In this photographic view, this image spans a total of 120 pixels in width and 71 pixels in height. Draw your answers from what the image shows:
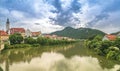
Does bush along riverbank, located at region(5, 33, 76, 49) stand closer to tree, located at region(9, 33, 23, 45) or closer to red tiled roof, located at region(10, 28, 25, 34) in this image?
tree, located at region(9, 33, 23, 45)

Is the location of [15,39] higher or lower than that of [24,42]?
higher

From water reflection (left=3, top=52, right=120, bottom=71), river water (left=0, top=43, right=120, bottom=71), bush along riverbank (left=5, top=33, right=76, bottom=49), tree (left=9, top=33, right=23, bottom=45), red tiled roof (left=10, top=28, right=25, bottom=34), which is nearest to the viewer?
water reflection (left=3, top=52, right=120, bottom=71)

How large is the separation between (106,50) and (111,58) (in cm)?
479

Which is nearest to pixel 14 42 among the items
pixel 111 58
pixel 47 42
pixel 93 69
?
pixel 47 42

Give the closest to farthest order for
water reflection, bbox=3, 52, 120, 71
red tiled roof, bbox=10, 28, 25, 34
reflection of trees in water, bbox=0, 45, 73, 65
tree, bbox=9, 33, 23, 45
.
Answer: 1. water reflection, bbox=3, 52, 120, 71
2. reflection of trees in water, bbox=0, 45, 73, 65
3. tree, bbox=9, 33, 23, 45
4. red tiled roof, bbox=10, 28, 25, 34

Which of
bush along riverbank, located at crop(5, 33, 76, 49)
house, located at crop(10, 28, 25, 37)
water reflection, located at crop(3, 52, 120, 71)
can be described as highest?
house, located at crop(10, 28, 25, 37)

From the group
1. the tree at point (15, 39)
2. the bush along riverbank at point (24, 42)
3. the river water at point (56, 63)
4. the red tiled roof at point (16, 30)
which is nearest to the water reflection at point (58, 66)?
the river water at point (56, 63)

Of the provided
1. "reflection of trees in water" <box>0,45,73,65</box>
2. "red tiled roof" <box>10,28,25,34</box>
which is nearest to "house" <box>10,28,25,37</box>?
"red tiled roof" <box>10,28,25,34</box>

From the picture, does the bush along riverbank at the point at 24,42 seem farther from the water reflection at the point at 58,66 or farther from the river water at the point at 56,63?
the water reflection at the point at 58,66

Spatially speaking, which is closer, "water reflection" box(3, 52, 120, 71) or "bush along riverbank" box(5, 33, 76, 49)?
"water reflection" box(3, 52, 120, 71)

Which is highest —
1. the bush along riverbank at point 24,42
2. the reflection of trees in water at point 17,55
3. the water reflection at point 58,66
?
the bush along riverbank at point 24,42

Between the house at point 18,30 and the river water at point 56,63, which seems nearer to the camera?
the river water at point 56,63

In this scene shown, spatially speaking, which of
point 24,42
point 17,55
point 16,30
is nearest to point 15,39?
point 24,42

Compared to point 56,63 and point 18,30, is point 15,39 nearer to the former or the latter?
point 18,30
